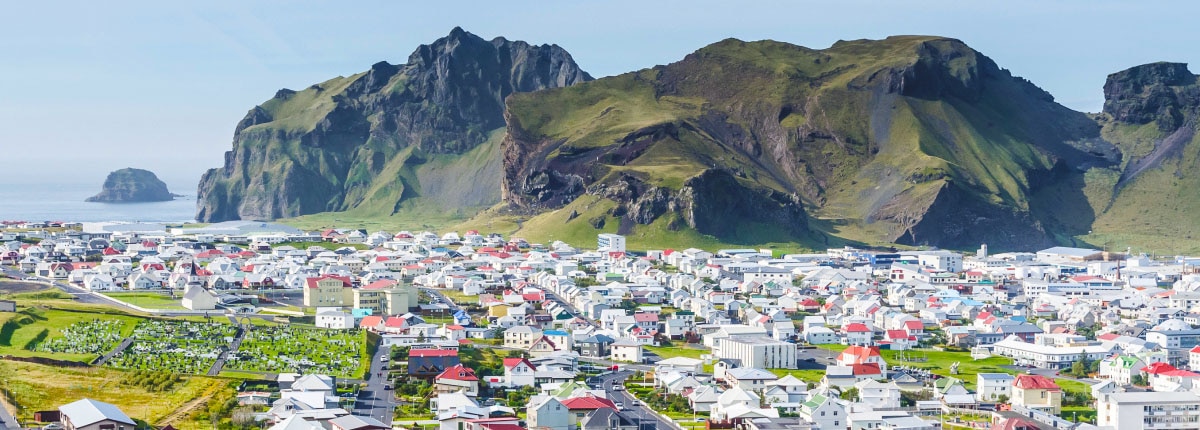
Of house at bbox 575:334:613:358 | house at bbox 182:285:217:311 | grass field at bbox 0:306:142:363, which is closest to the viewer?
grass field at bbox 0:306:142:363

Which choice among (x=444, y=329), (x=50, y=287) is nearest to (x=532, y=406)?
(x=444, y=329)

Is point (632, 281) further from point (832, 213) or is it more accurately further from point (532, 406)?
point (832, 213)

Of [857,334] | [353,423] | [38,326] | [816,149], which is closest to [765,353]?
[857,334]

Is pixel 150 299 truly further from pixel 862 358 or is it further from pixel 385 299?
pixel 862 358

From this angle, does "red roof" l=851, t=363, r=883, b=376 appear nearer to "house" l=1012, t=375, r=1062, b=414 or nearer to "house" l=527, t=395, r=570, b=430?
"house" l=1012, t=375, r=1062, b=414

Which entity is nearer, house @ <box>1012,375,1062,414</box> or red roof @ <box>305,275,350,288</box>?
house @ <box>1012,375,1062,414</box>

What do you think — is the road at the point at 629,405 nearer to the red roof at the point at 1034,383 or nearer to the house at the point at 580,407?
the house at the point at 580,407

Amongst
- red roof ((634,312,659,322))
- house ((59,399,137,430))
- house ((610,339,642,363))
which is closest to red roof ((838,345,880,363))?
house ((610,339,642,363))
